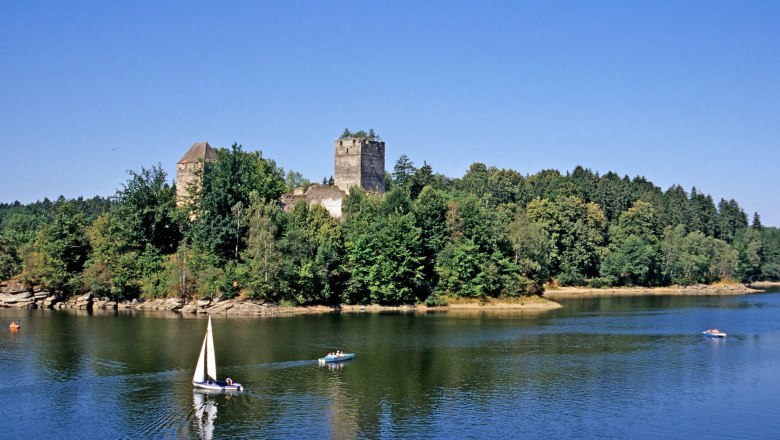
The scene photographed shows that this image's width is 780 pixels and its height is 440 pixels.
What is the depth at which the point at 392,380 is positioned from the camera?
42.3 m

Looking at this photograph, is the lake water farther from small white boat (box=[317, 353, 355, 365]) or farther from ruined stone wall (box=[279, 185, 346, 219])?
ruined stone wall (box=[279, 185, 346, 219])

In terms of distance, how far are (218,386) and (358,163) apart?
5904 cm

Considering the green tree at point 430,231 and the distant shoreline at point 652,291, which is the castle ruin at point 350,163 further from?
the distant shoreline at point 652,291

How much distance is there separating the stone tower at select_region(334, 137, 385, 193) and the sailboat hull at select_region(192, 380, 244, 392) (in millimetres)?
57090

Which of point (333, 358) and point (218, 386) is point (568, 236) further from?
point (218, 386)

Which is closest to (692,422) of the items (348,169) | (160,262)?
(160,262)

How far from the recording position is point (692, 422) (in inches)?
1364

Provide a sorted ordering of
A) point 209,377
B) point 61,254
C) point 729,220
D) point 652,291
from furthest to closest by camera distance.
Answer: point 729,220 < point 652,291 < point 61,254 < point 209,377

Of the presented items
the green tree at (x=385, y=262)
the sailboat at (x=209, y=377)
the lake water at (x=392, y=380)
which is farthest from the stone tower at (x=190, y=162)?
the sailboat at (x=209, y=377)

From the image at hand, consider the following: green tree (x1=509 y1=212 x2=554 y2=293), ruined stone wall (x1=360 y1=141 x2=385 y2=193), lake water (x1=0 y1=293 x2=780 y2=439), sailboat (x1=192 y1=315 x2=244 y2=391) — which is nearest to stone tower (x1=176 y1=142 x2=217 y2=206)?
ruined stone wall (x1=360 y1=141 x2=385 y2=193)

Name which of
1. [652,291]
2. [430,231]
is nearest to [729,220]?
[652,291]

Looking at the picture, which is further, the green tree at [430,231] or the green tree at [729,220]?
the green tree at [729,220]

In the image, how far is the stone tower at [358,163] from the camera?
95069 mm

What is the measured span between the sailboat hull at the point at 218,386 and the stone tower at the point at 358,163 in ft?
187
